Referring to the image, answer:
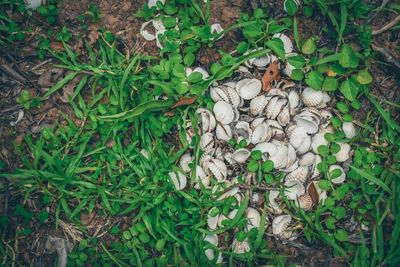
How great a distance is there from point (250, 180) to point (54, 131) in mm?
1747

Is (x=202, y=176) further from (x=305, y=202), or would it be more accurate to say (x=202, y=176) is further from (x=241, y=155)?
(x=305, y=202)

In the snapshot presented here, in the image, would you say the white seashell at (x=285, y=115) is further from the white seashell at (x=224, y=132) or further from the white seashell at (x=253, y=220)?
the white seashell at (x=253, y=220)

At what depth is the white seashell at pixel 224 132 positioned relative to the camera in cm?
226

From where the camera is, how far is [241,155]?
2232 millimetres

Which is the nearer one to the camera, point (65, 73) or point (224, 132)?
point (224, 132)

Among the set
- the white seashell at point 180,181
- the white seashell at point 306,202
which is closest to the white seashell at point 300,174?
the white seashell at point 306,202

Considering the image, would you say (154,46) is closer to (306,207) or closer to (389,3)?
(306,207)

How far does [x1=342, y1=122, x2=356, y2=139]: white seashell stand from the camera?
228cm

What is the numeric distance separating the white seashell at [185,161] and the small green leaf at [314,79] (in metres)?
1.14

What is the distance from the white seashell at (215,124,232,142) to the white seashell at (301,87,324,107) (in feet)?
2.19

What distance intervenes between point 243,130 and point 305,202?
2.52 ft

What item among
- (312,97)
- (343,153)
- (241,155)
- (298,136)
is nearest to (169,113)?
(241,155)

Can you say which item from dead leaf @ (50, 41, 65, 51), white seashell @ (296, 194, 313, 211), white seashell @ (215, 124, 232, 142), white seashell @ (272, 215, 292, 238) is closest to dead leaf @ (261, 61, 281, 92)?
white seashell @ (215, 124, 232, 142)

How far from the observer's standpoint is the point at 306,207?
2.27 meters
